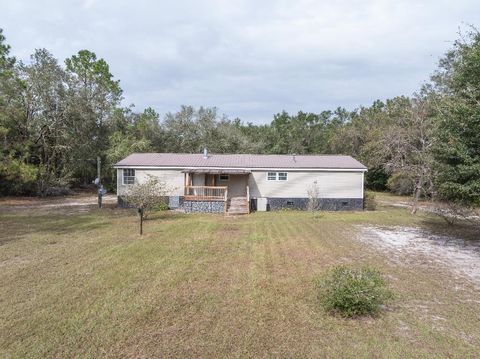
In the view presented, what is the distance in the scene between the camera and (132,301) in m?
6.67

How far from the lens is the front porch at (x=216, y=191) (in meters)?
21.0

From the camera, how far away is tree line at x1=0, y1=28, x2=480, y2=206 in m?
11.7

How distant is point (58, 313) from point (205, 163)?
57.6ft

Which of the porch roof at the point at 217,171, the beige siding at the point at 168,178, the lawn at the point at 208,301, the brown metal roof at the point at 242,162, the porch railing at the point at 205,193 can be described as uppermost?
the brown metal roof at the point at 242,162

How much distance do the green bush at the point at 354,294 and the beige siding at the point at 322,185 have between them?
16.1 meters

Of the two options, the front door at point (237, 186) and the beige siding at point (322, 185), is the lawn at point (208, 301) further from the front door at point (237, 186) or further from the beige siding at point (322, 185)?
the front door at point (237, 186)

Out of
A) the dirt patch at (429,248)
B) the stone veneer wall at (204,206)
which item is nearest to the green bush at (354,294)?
the dirt patch at (429,248)

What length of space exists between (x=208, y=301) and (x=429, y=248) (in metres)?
8.60

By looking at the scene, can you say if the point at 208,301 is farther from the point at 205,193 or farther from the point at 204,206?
the point at 205,193

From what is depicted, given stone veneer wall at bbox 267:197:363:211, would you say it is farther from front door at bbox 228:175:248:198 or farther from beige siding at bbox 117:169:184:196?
beige siding at bbox 117:169:184:196

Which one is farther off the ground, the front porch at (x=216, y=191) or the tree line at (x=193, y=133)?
the tree line at (x=193, y=133)

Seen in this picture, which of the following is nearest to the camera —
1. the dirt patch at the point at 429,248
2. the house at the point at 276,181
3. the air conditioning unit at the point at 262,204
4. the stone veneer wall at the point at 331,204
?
the dirt patch at the point at 429,248

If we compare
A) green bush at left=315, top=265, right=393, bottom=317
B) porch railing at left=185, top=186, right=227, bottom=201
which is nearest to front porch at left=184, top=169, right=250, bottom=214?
porch railing at left=185, top=186, right=227, bottom=201

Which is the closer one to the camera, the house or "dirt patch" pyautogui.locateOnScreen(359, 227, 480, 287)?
"dirt patch" pyautogui.locateOnScreen(359, 227, 480, 287)
